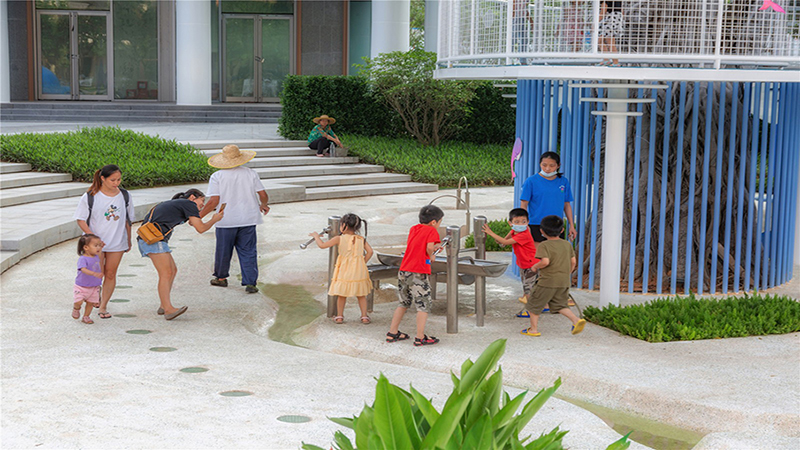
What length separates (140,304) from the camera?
8914 millimetres

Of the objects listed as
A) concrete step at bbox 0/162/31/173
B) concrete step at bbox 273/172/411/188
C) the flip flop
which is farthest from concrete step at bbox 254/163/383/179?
the flip flop

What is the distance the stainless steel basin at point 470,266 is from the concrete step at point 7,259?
4.60m

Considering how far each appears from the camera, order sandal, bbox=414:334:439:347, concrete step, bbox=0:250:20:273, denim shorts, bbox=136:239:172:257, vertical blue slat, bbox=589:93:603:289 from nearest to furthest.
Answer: sandal, bbox=414:334:439:347 < denim shorts, bbox=136:239:172:257 < vertical blue slat, bbox=589:93:603:289 < concrete step, bbox=0:250:20:273

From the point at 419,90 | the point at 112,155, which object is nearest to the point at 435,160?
the point at 419,90

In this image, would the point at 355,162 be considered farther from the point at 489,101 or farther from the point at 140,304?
the point at 140,304

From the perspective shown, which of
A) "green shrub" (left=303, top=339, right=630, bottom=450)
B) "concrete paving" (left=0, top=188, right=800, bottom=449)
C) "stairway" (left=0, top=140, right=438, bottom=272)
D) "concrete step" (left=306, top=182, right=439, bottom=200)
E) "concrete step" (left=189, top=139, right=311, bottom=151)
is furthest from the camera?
"concrete step" (left=189, top=139, right=311, bottom=151)

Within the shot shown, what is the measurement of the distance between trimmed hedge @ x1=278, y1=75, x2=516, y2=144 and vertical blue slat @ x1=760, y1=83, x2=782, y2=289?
1307cm

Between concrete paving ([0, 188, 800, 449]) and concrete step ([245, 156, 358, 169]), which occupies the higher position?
concrete step ([245, 156, 358, 169])

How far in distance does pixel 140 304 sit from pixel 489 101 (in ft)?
54.2

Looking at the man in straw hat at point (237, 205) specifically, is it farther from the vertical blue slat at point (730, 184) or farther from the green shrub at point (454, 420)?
the green shrub at point (454, 420)

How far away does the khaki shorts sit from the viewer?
25.4ft

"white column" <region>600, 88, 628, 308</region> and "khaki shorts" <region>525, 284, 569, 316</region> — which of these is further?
"white column" <region>600, 88, 628, 308</region>

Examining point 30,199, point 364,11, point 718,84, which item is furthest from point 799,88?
point 364,11

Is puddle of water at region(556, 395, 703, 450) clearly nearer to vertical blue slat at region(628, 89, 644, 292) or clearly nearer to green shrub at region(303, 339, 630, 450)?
green shrub at region(303, 339, 630, 450)
